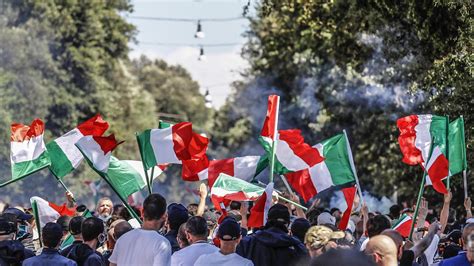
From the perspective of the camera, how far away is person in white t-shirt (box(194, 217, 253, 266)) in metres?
8.99

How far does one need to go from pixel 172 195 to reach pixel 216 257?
86.9 m

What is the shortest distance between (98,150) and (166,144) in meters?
0.95

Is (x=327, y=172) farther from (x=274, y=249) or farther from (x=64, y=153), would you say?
(x=274, y=249)

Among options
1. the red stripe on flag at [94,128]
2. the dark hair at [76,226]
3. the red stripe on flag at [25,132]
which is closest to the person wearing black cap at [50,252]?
the dark hair at [76,226]


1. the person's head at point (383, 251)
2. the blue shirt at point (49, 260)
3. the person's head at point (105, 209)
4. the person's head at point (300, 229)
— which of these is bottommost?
the person's head at point (105, 209)

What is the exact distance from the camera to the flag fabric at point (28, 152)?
1532cm

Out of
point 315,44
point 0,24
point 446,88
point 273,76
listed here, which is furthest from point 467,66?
point 0,24

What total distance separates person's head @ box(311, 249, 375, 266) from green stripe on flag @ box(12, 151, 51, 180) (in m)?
10.4

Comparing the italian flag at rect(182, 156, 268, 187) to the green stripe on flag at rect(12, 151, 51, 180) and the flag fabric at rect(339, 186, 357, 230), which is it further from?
the flag fabric at rect(339, 186, 357, 230)

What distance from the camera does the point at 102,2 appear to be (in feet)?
193

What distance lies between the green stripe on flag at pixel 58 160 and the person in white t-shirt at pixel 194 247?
256 inches

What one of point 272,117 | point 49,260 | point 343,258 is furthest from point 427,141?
point 343,258

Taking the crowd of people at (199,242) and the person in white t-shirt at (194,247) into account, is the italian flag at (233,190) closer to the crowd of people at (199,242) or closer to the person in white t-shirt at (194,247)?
the crowd of people at (199,242)

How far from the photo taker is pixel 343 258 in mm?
5008
